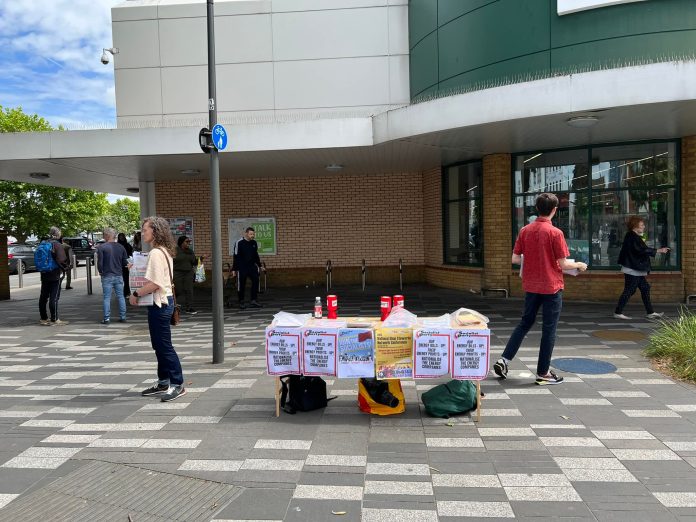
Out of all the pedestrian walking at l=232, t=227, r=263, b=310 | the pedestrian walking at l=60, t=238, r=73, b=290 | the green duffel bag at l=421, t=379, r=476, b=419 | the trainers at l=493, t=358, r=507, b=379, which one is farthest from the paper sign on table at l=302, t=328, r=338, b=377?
the pedestrian walking at l=60, t=238, r=73, b=290

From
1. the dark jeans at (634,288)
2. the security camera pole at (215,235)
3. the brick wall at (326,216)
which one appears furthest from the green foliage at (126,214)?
the dark jeans at (634,288)

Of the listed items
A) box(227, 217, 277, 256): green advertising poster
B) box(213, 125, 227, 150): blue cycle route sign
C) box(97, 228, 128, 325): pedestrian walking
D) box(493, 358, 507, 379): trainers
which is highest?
box(213, 125, 227, 150): blue cycle route sign

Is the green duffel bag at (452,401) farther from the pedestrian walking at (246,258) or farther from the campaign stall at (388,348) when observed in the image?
the pedestrian walking at (246,258)

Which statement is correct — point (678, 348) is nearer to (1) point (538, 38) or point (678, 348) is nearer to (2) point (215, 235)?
(2) point (215, 235)

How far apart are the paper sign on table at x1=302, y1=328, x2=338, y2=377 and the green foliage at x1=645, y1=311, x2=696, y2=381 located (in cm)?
407

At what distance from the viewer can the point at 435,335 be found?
4902 millimetres

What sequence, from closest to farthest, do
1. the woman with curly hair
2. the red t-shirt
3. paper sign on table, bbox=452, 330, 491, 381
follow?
paper sign on table, bbox=452, 330, 491, 381
the woman with curly hair
the red t-shirt

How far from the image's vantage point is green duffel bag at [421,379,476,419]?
5.20m

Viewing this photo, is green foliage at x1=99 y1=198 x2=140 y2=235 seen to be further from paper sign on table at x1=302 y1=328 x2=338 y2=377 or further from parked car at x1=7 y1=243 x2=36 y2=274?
paper sign on table at x1=302 y1=328 x2=338 y2=377

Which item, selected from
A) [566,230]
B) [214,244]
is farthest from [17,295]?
[566,230]

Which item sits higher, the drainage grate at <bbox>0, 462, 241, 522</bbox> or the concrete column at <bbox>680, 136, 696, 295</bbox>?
the concrete column at <bbox>680, 136, 696, 295</bbox>

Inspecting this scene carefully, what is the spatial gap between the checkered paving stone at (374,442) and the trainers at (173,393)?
11 centimetres

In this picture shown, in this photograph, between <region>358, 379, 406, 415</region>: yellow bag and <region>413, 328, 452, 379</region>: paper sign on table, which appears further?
<region>358, 379, 406, 415</region>: yellow bag

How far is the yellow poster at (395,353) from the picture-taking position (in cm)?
496
